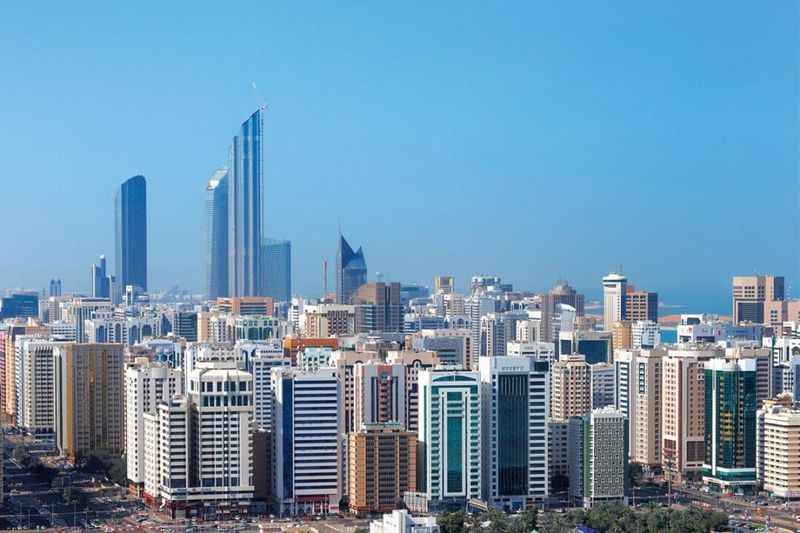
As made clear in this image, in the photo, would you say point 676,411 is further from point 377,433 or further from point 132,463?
point 132,463

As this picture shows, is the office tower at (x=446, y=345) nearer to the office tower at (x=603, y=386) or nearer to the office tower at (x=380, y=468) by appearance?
the office tower at (x=603, y=386)

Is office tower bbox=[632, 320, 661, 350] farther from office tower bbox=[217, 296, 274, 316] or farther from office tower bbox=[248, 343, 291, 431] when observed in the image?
office tower bbox=[217, 296, 274, 316]

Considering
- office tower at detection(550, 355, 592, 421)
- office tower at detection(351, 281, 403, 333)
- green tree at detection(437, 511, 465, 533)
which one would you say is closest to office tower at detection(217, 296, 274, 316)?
office tower at detection(351, 281, 403, 333)

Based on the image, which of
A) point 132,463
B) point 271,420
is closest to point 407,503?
point 271,420

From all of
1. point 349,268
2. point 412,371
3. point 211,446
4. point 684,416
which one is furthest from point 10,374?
point 349,268

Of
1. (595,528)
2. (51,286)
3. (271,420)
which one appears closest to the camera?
(595,528)

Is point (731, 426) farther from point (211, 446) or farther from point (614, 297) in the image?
point (614, 297)

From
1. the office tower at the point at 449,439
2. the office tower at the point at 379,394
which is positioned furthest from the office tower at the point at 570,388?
the office tower at the point at 449,439
